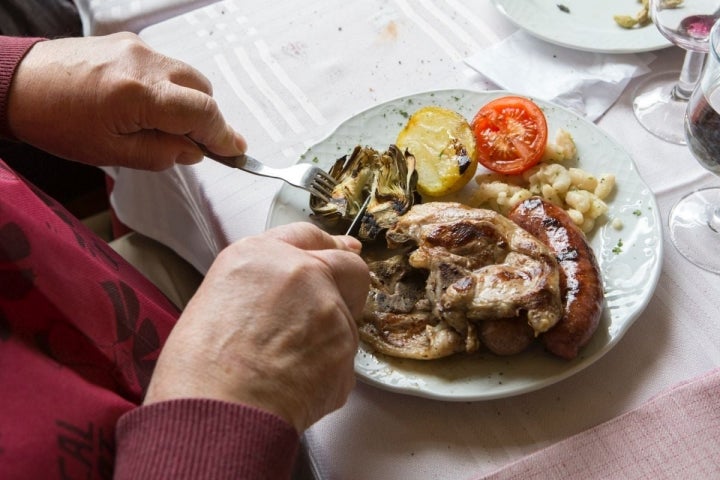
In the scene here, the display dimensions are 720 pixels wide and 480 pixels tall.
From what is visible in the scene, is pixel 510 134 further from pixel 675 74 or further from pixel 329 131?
pixel 675 74

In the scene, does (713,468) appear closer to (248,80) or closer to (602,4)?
(602,4)

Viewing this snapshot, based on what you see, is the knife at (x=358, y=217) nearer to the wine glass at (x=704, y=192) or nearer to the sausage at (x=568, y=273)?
the sausage at (x=568, y=273)

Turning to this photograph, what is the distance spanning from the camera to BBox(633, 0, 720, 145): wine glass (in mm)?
1404

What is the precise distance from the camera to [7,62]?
1.22 metres

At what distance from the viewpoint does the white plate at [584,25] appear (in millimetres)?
1545

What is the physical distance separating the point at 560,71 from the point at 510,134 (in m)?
0.35

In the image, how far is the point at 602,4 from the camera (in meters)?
1.65

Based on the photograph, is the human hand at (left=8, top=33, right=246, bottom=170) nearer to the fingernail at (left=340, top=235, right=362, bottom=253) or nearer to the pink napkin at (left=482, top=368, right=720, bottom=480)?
the fingernail at (left=340, top=235, right=362, bottom=253)

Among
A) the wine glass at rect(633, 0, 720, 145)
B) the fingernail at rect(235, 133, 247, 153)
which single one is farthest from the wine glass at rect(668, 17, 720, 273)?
the fingernail at rect(235, 133, 247, 153)

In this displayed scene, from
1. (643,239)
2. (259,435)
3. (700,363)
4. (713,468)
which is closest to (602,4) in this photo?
(643,239)

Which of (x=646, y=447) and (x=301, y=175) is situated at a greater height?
(x=301, y=175)

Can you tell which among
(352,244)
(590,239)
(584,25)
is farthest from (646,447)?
(584,25)

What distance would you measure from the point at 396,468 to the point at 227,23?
1.28m

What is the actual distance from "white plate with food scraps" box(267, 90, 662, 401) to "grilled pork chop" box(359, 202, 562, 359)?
0.04 meters
